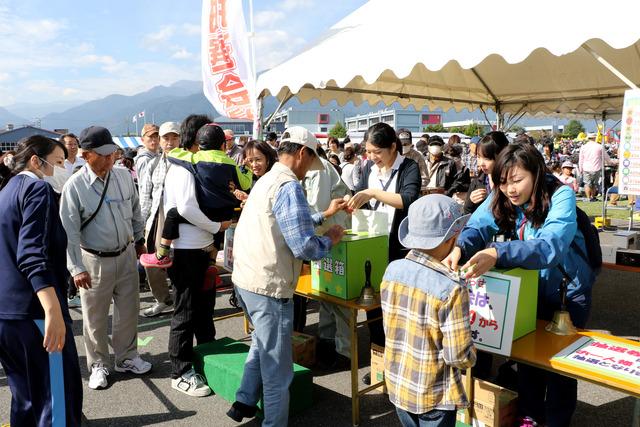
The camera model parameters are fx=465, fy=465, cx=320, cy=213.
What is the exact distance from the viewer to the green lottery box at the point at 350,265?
9.45 ft

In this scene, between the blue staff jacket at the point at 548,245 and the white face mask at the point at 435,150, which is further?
the white face mask at the point at 435,150

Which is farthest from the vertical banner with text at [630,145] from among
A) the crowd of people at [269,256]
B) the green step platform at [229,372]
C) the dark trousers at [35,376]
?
the dark trousers at [35,376]

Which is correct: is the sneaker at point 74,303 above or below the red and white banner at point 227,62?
below

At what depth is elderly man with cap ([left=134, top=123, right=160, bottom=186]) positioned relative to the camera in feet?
17.6

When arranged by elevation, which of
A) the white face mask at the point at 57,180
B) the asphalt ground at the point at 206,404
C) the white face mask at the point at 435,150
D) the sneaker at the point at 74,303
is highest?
the white face mask at the point at 435,150

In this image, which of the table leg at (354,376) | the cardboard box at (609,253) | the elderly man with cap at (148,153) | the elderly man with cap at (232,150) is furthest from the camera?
the elderly man with cap at (232,150)

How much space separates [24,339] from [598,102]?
356 inches

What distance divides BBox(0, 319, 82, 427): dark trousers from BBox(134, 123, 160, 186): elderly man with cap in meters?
3.29

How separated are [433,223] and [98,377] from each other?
3.03 meters

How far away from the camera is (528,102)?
8633mm

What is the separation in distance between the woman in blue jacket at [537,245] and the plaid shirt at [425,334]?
1.12ft

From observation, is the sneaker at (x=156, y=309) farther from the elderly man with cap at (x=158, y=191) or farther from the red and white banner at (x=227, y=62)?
the red and white banner at (x=227, y=62)

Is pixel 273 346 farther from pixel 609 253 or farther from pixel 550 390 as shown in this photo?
pixel 609 253

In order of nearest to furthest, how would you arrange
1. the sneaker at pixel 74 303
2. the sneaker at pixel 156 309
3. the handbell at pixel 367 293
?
the handbell at pixel 367 293 → the sneaker at pixel 156 309 → the sneaker at pixel 74 303
